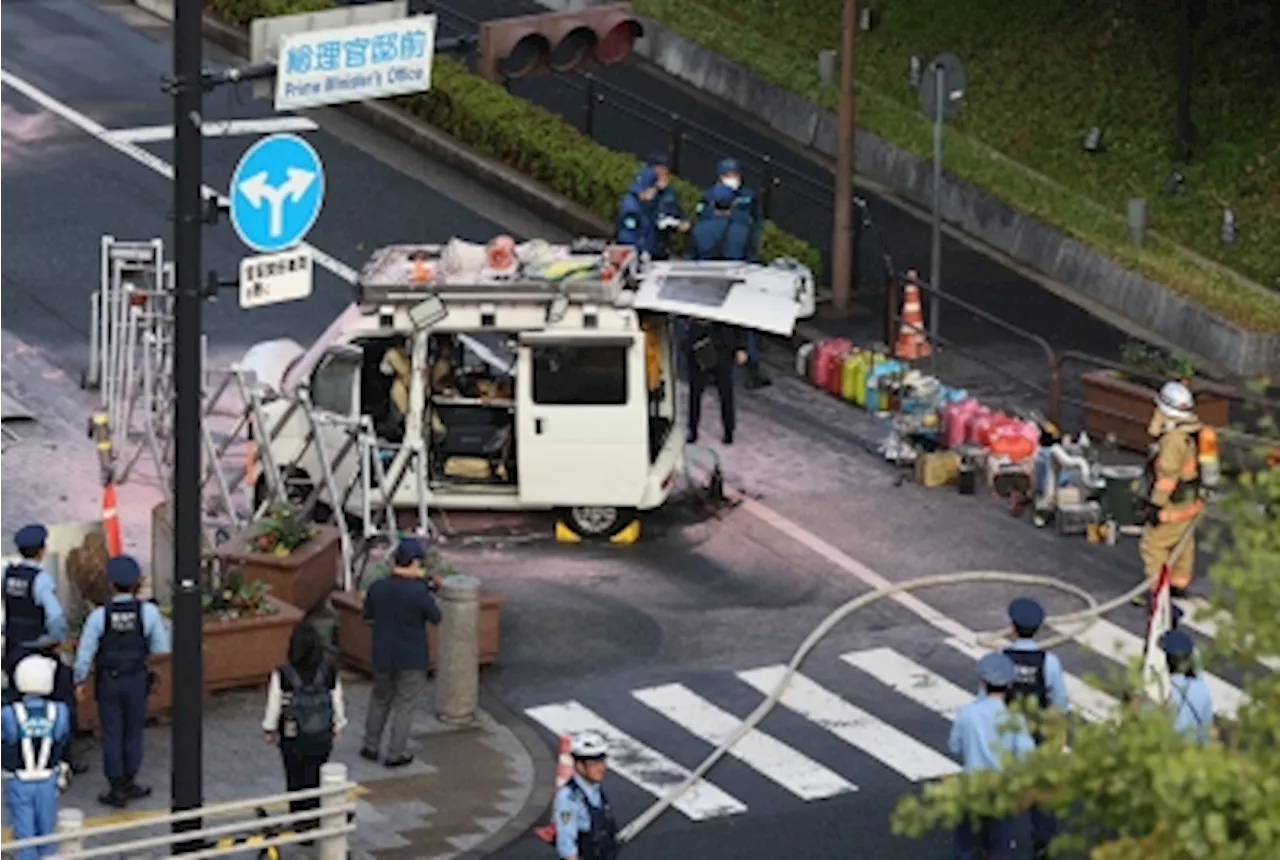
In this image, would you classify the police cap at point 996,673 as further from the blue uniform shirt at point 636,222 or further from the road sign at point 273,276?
the blue uniform shirt at point 636,222

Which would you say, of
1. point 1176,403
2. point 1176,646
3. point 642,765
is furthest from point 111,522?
point 1176,646

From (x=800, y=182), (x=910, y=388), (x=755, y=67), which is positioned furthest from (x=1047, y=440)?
(x=755, y=67)

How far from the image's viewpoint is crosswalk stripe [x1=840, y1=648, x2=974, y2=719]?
82.5ft

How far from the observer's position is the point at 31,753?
20812mm

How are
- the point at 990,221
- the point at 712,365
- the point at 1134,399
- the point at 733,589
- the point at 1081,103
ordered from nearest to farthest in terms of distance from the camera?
1. the point at 733,589
2. the point at 712,365
3. the point at 1134,399
4. the point at 990,221
5. the point at 1081,103

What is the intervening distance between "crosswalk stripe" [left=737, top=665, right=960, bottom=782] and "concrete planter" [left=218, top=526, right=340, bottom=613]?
321 centimetres

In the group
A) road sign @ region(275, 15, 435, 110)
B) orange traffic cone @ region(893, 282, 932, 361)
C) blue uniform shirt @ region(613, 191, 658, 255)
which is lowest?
orange traffic cone @ region(893, 282, 932, 361)

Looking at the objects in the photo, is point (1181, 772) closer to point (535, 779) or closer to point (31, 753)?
point (31, 753)

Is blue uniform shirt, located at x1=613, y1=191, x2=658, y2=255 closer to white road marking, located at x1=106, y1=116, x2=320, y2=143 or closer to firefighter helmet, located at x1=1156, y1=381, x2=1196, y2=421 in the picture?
white road marking, located at x1=106, y1=116, x2=320, y2=143

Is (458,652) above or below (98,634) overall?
below

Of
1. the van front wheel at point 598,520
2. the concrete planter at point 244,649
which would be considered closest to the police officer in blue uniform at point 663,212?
the van front wheel at point 598,520

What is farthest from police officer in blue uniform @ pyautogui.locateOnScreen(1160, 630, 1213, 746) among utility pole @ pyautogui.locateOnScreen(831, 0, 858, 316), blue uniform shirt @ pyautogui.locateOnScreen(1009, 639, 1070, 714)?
utility pole @ pyautogui.locateOnScreen(831, 0, 858, 316)

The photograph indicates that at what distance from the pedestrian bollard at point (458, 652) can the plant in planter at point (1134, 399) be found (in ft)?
27.6

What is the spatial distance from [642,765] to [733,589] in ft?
12.7
